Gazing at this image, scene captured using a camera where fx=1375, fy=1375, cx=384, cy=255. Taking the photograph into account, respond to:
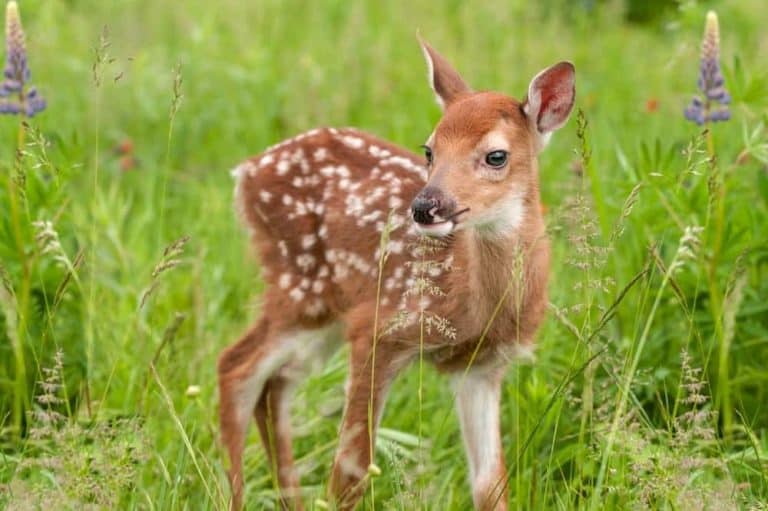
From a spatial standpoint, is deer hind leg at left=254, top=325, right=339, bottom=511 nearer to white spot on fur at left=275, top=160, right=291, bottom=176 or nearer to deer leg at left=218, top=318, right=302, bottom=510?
deer leg at left=218, top=318, right=302, bottom=510

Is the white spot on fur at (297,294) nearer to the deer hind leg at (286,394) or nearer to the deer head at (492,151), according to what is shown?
the deer hind leg at (286,394)

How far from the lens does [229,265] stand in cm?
620

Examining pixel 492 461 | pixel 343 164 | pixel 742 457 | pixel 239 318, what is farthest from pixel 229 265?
pixel 742 457

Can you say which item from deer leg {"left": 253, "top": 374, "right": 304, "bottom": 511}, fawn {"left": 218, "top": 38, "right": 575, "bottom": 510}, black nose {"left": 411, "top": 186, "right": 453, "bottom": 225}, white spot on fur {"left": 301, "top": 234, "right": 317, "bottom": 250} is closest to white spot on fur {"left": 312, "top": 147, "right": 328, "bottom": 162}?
fawn {"left": 218, "top": 38, "right": 575, "bottom": 510}

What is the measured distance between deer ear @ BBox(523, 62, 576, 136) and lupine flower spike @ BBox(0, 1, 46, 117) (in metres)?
1.58

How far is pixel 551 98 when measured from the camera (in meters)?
4.25

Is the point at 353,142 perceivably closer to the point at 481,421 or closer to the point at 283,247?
the point at 283,247

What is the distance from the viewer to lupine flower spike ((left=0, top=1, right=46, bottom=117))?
4.25 metres

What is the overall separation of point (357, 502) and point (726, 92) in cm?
181

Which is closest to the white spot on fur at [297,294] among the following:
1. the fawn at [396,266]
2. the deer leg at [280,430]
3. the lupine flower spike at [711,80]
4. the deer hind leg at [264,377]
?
the fawn at [396,266]

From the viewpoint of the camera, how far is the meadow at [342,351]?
3.65 metres

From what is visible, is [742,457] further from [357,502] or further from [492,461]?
[357,502]

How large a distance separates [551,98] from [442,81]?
0.38m

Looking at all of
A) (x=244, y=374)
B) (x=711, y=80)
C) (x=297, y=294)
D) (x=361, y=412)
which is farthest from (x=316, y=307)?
(x=711, y=80)
